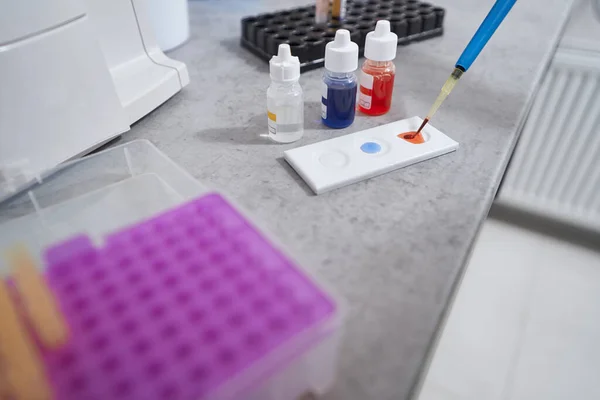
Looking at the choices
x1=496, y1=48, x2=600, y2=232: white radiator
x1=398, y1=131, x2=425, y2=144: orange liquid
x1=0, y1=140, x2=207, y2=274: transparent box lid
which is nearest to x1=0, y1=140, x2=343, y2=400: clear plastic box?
x1=0, y1=140, x2=207, y2=274: transparent box lid

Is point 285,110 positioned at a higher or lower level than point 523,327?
higher

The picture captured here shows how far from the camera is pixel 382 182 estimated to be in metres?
0.50

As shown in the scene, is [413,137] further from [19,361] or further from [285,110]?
[19,361]

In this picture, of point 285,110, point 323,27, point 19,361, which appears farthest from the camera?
point 323,27

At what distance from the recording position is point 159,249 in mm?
361

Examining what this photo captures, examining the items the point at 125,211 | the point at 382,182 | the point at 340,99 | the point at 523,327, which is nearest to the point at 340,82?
the point at 340,99

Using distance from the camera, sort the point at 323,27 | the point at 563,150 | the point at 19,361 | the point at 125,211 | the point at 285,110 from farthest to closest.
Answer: the point at 563,150, the point at 323,27, the point at 285,110, the point at 125,211, the point at 19,361

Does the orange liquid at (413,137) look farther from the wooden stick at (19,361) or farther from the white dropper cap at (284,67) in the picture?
the wooden stick at (19,361)

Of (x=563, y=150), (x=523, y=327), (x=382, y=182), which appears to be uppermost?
(x=382, y=182)

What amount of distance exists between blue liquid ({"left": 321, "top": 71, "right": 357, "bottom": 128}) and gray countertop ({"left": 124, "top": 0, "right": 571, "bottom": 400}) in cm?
2

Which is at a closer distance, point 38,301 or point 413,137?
point 38,301

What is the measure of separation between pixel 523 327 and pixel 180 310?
3.59ft

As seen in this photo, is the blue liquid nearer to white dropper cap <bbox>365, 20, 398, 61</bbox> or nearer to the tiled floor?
white dropper cap <bbox>365, 20, 398, 61</bbox>

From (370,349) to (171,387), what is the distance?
0.15m
